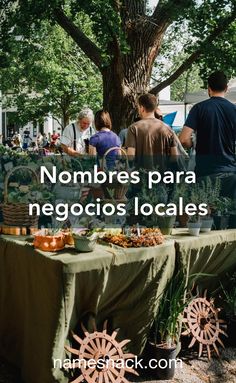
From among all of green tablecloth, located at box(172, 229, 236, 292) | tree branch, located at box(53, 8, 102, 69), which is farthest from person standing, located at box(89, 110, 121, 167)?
tree branch, located at box(53, 8, 102, 69)

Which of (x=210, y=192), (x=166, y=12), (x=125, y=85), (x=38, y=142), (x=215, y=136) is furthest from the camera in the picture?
(x=38, y=142)

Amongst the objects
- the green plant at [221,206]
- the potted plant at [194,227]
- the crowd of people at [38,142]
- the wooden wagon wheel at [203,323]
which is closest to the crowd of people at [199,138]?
the green plant at [221,206]

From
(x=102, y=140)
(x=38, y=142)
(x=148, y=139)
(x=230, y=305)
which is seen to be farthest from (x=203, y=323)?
(x=38, y=142)

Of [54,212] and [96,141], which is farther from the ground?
[96,141]

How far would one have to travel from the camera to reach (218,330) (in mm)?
3486

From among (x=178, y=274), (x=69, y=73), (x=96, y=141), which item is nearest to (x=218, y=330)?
(x=178, y=274)

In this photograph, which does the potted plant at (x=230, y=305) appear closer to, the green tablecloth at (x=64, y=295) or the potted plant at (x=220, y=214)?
the potted plant at (x=220, y=214)

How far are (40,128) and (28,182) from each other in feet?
136

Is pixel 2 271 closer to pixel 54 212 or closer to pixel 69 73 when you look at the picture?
pixel 54 212

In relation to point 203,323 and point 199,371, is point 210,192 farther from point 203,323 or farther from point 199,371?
point 199,371

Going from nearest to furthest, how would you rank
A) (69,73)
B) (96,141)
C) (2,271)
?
(2,271) → (96,141) → (69,73)

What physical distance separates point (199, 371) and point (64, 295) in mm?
1142

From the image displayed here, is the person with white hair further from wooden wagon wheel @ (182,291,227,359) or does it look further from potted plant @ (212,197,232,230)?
wooden wagon wheel @ (182,291,227,359)

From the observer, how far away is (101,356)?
284 cm
